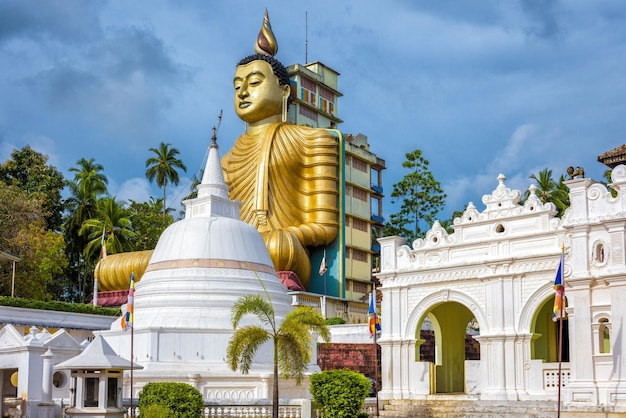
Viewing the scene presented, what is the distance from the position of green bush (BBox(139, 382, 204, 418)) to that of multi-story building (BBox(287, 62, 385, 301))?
33.7 metres

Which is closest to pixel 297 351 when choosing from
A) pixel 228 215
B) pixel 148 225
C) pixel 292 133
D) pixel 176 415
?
pixel 176 415

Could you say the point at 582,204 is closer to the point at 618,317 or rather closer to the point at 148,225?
the point at 618,317

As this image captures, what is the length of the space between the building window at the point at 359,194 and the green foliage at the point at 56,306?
2172 centimetres

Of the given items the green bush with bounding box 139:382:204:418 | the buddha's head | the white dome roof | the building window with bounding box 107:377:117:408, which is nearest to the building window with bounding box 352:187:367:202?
the buddha's head

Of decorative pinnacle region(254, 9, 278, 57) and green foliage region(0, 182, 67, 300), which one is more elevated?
decorative pinnacle region(254, 9, 278, 57)

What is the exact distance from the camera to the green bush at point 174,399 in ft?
83.9

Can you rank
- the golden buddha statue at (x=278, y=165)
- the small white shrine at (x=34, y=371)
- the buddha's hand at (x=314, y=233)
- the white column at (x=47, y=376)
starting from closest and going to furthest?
1. the small white shrine at (x=34, y=371)
2. the white column at (x=47, y=376)
3. the buddha's hand at (x=314, y=233)
4. the golden buddha statue at (x=278, y=165)

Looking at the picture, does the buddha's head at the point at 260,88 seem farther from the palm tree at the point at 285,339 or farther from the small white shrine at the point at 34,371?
the small white shrine at the point at 34,371

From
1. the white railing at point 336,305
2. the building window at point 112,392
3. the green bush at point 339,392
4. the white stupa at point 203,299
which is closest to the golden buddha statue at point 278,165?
the white railing at point 336,305

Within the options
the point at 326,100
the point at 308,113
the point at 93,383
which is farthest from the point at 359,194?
the point at 93,383

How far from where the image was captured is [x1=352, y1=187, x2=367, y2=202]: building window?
212 feet

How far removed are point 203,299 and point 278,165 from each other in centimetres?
2364

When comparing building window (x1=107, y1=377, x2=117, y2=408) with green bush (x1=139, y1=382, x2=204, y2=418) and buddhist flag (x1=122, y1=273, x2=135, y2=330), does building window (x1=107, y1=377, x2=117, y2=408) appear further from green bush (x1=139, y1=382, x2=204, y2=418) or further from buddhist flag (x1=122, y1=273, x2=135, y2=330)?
buddhist flag (x1=122, y1=273, x2=135, y2=330)

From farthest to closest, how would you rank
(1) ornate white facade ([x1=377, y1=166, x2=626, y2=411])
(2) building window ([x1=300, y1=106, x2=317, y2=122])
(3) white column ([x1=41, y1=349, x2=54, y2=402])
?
(2) building window ([x1=300, y1=106, x2=317, y2=122]) → (1) ornate white facade ([x1=377, y1=166, x2=626, y2=411]) → (3) white column ([x1=41, y1=349, x2=54, y2=402])
